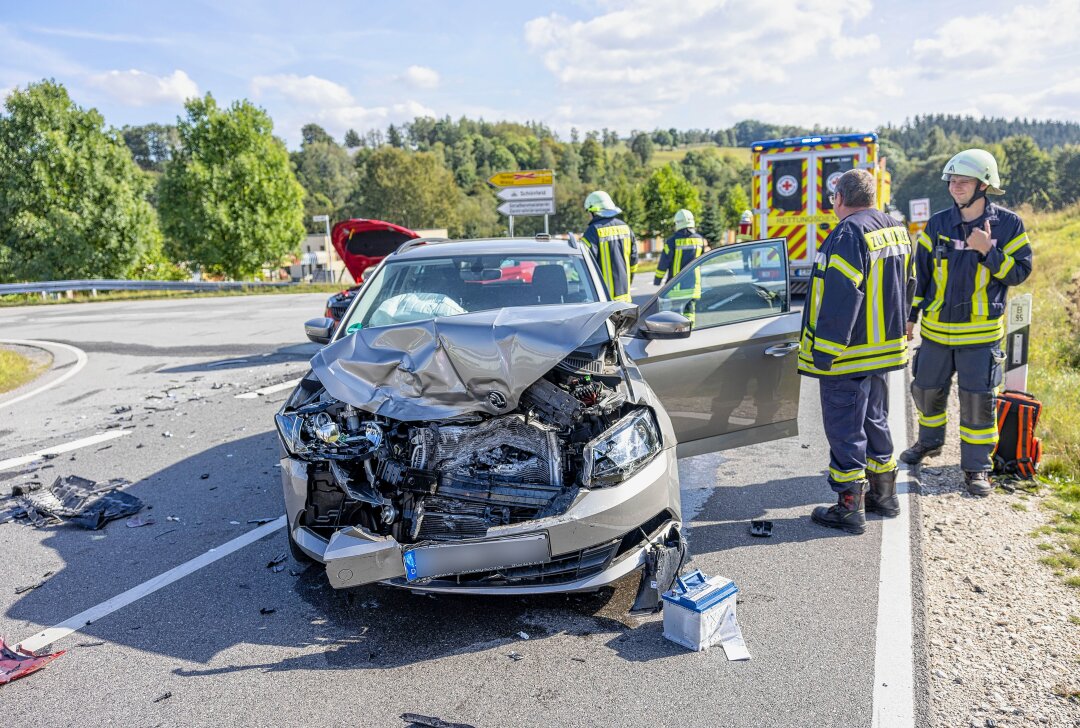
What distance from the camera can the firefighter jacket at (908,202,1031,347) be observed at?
480cm

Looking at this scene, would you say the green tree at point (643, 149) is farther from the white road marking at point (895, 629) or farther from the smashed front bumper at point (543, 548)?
the smashed front bumper at point (543, 548)

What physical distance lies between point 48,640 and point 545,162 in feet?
404

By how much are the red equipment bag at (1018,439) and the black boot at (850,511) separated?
59.5 inches

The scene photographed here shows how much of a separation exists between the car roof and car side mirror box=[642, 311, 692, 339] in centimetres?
103

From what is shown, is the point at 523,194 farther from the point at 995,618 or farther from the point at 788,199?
the point at 995,618

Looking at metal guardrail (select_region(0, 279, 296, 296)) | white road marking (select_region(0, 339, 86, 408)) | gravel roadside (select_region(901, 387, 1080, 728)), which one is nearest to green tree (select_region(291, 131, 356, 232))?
metal guardrail (select_region(0, 279, 296, 296))

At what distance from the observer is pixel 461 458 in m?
3.57

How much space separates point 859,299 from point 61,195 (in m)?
37.4

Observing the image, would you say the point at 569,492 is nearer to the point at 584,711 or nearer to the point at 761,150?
the point at 584,711

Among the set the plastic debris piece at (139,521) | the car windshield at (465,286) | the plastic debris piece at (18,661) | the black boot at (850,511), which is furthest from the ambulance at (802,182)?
the plastic debris piece at (18,661)

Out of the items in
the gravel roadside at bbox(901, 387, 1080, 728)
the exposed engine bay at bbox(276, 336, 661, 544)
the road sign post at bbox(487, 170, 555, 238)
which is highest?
the road sign post at bbox(487, 170, 555, 238)

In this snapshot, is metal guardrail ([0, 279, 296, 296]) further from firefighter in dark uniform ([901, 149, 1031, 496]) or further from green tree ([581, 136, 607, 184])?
green tree ([581, 136, 607, 184])

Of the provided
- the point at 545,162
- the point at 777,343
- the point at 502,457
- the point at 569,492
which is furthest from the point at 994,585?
the point at 545,162

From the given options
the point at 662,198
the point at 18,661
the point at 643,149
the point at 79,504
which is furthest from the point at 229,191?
the point at 643,149
